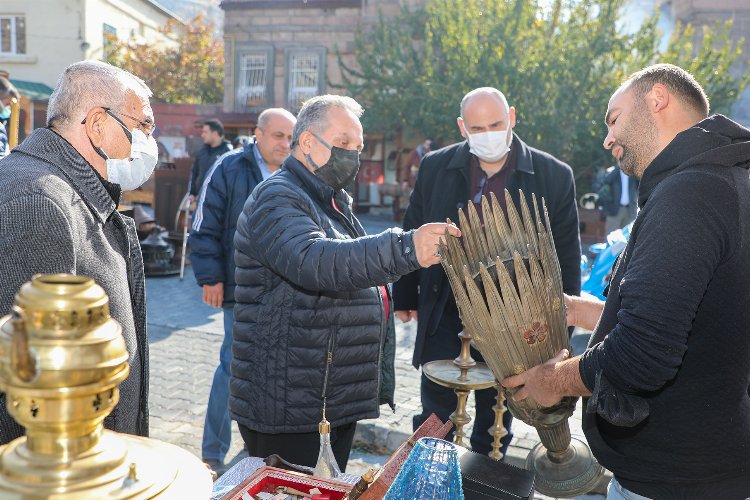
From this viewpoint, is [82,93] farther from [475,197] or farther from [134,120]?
[475,197]

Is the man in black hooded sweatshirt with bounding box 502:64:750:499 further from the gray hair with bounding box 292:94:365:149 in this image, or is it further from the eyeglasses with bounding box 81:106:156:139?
the eyeglasses with bounding box 81:106:156:139


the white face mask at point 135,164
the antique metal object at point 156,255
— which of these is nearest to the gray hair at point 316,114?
the white face mask at point 135,164

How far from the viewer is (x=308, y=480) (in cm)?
208

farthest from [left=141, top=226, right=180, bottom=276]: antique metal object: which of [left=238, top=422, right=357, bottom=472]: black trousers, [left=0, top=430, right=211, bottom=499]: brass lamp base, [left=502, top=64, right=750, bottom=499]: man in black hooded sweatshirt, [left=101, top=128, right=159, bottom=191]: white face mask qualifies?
[left=0, top=430, right=211, bottom=499]: brass lamp base

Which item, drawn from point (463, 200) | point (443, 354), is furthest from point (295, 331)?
point (463, 200)

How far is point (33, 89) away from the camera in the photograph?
2550cm

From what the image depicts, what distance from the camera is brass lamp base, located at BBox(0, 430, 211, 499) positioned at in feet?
2.56

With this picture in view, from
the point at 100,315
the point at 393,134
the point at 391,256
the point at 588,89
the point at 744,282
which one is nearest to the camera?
the point at 100,315

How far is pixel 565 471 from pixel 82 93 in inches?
81.7

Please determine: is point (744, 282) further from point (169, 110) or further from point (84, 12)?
point (84, 12)

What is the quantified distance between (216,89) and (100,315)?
1240 inches

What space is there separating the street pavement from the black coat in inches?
39.3

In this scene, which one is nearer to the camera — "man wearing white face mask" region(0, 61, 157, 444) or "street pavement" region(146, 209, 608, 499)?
"man wearing white face mask" region(0, 61, 157, 444)

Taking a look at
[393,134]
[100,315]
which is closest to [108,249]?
[100,315]
